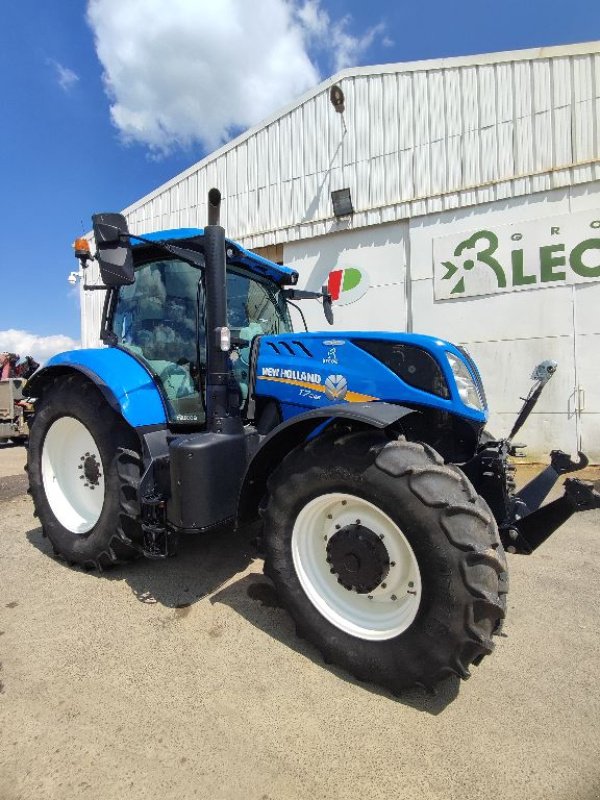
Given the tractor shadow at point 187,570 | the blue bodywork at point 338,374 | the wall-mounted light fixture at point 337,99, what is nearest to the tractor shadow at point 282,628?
the tractor shadow at point 187,570

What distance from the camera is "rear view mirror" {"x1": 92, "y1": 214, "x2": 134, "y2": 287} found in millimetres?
2432

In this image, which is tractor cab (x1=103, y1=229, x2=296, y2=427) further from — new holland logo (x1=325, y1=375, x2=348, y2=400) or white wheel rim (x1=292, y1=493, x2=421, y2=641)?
white wheel rim (x1=292, y1=493, x2=421, y2=641)

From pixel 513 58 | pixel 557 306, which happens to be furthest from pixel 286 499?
pixel 513 58

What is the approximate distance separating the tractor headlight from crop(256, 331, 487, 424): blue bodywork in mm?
42

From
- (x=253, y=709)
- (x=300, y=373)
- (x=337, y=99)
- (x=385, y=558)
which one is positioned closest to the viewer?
(x=253, y=709)

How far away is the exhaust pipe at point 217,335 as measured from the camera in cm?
270

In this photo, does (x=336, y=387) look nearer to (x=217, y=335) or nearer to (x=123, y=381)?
(x=217, y=335)

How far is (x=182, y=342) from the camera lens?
3.23m

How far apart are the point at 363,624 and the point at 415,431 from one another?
3.53ft

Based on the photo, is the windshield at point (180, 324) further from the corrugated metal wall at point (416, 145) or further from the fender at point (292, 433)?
the corrugated metal wall at point (416, 145)

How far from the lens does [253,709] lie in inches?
75.8

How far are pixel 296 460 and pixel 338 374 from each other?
1.87ft

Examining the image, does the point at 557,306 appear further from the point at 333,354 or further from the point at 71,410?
the point at 71,410

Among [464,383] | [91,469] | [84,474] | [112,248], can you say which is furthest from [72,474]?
[464,383]
